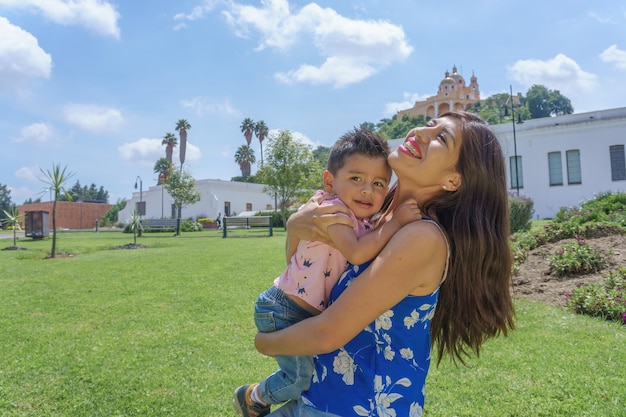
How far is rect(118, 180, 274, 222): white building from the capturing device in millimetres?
47156

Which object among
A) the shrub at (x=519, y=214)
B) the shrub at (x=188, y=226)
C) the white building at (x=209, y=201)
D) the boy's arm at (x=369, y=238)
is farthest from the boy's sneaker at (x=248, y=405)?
the white building at (x=209, y=201)

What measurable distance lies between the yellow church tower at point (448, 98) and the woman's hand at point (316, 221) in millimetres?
90555

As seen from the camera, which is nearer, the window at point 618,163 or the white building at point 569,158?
the window at point 618,163

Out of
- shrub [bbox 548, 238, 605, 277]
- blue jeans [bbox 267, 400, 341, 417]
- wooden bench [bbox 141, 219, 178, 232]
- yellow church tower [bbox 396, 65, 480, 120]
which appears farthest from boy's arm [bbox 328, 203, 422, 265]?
yellow church tower [bbox 396, 65, 480, 120]

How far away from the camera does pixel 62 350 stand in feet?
15.8

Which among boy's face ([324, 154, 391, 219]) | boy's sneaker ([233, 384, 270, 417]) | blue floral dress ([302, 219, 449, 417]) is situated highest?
boy's face ([324, 154, 391, 219])

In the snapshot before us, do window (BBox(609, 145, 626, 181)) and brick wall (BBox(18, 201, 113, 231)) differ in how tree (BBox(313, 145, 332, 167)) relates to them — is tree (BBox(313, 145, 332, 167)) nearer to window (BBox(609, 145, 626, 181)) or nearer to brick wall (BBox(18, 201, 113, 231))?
window (BBox(609, 145, 626, 181))

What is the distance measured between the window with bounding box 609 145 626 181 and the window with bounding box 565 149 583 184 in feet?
7.36

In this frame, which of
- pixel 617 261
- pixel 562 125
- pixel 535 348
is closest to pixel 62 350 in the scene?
pixel 535 348

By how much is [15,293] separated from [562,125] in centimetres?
3822

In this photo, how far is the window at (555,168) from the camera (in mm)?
35500

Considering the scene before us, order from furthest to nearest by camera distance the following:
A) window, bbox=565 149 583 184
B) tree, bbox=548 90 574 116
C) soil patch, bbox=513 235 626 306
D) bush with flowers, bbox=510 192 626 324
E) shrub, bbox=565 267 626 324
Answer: tree, bbox=548 90 574 116, window, bbox=565 149 583 184, soil patch, bbox=513 235 626 306, bush with flowers, bbox=510 192 626 324, shrub, bbox=565 267 626 324

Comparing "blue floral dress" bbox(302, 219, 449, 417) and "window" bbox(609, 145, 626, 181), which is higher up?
"window" bbox(609, 145, 626, 181)

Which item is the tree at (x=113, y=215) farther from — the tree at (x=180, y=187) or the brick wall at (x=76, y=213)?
the tree at (x=180, y=187)
